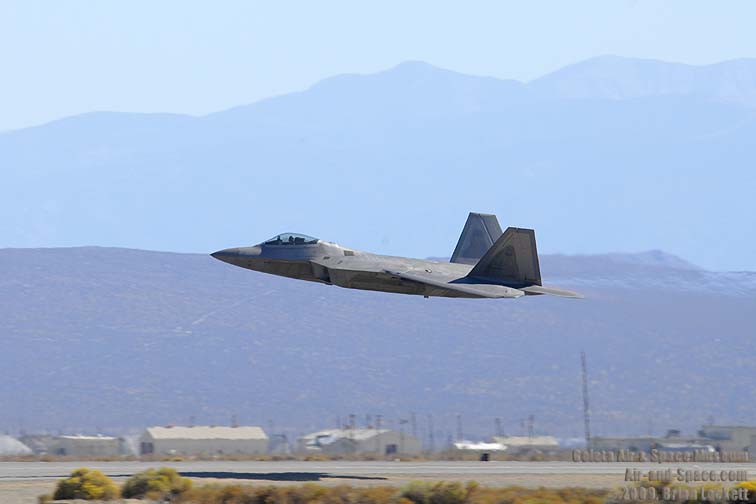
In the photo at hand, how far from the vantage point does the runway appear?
45.8m

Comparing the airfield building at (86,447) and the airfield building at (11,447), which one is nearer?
the airfield building at (11,447)

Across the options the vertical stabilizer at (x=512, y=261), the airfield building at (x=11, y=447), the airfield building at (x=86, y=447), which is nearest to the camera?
the vertical stabilizer at (x=512, y=261)

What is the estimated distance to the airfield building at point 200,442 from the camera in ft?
349

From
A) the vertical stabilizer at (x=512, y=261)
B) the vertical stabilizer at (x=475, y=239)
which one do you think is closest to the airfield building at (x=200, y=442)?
the vertical stabilizer at (x=475, y=239)

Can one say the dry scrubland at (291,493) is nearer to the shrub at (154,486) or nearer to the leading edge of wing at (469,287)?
the shrub at (154,486)

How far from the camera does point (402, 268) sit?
53469 mm

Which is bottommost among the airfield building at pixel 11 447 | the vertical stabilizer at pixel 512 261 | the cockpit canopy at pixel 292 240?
the airfield building at pixel 11 447

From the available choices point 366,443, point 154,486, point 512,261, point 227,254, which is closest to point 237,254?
point 227,254

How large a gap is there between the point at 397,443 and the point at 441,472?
182 ft

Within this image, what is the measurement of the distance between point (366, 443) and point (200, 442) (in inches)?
543

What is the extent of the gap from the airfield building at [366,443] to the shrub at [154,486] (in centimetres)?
5817

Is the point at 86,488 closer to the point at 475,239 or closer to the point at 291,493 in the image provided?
the point at 291,493

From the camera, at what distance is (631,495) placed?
1414 inches

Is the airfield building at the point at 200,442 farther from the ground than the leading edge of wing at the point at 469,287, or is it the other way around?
the leading edge of wing at the point at 469,287
